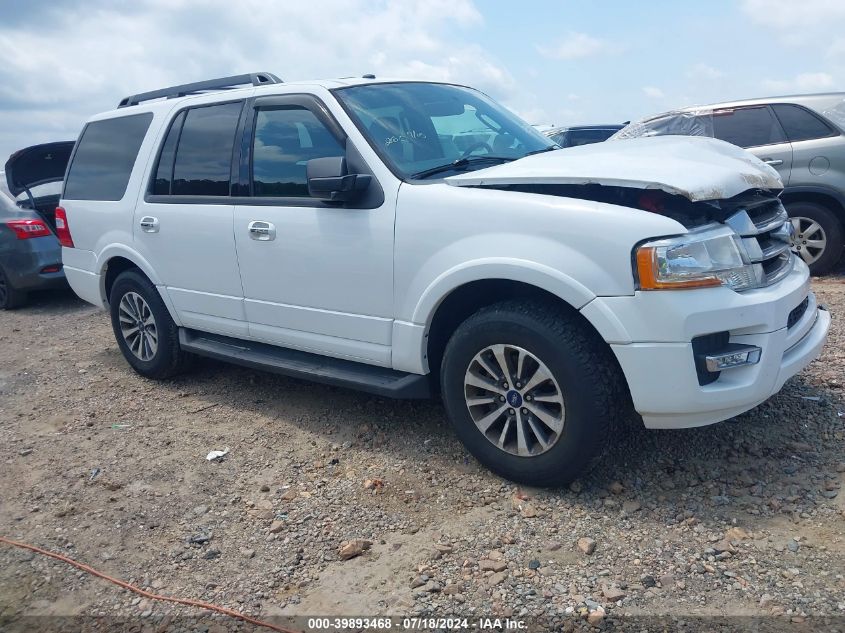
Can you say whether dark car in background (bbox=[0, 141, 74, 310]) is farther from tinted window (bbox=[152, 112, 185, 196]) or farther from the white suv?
tinted window (bbox=[152, 112, 185, 196])

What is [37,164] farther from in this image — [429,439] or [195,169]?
[429,439]

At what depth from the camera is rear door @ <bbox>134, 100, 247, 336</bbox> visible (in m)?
4.42

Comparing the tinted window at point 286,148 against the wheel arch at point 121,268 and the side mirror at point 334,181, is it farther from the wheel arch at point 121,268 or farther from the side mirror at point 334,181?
the wheel arch at point 121,268

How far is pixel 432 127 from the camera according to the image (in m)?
4.09

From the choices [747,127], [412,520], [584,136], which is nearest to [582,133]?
[584,136]

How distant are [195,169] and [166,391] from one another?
5.58 feet

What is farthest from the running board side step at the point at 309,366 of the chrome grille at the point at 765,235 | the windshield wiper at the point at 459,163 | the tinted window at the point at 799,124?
the tinted window at the point at 799,124

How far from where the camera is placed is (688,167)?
10.1 ft

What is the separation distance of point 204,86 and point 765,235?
157 inches

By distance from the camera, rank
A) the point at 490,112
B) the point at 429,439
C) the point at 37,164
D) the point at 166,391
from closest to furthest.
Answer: the point at 429,439
the point at 490,112
the point at 166,391
the point at 37,164

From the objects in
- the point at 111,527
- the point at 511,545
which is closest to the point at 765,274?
the point at 511,545

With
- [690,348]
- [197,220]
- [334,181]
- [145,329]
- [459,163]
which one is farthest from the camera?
[145,329]

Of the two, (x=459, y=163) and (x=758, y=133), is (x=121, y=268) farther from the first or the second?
(x=758, y=133)

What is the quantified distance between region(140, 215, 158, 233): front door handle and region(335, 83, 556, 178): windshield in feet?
5.67
